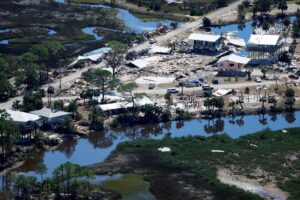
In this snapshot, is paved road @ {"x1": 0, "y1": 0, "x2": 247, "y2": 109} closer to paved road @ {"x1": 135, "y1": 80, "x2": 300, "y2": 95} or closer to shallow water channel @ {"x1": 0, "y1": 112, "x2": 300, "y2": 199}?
paved road @ {"x1": 135, "y1": 80, "x2": 300, "y2": 95}

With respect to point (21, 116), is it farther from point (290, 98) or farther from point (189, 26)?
point (189, 26)

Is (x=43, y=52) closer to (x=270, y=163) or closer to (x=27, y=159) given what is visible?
(x=27, y=159)

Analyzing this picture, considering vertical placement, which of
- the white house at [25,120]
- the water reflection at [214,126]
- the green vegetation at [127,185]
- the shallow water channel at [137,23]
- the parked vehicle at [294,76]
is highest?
the shallow water channel at [137,23]

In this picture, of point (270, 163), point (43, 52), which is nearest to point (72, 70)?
point (43, 52)

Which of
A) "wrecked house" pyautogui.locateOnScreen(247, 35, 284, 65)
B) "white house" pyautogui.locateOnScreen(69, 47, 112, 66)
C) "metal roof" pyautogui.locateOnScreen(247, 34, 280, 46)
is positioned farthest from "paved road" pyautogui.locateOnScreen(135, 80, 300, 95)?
"metal roof" pyautogui.locateOnScreen(247, 34, 280, 46)

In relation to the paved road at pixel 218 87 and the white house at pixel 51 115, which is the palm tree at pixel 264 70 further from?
the white house at pixel 51 115

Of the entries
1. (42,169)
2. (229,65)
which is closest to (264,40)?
(229,65)

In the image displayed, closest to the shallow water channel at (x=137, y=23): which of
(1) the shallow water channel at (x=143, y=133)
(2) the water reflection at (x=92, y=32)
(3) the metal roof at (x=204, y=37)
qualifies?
(2) the water reflection at (x=92, y=32)
